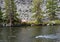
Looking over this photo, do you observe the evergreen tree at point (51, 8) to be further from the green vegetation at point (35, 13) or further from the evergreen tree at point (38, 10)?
the evergreen tree at point (38, 10)

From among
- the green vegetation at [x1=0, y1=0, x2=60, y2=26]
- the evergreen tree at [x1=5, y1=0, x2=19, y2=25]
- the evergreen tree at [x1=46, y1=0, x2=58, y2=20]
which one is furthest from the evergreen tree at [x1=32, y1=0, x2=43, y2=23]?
the evergreen tree at [x1=5, y1=0, x2=19, y2=25]

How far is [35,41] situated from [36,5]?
31.8 meters

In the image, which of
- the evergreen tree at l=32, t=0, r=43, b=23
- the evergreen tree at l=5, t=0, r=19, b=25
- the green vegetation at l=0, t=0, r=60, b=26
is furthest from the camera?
the evergreen tree at l=32, t=0, r=43, b=23

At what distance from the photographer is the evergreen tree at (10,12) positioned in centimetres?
6894

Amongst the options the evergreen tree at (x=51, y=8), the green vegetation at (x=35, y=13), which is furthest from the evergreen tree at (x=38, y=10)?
the evergreen tree at (x=51, y=8)

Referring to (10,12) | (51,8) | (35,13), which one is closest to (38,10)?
(35,13)

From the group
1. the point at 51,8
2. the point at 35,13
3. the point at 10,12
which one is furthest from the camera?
the point at 51,8

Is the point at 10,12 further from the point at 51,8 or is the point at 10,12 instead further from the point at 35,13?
the point at 51,8

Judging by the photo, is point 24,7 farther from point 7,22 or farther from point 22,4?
point 7,22

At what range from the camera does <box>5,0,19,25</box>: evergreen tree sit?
68938 mm

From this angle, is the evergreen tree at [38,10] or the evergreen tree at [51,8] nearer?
the evergreen tree at [38,10]

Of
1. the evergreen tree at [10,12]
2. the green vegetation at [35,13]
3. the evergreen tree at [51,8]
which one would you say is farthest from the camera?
the evergreen tree at [51,8]

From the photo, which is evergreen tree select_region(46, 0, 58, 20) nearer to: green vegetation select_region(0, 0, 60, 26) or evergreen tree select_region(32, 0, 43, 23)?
green vegetation select_region(0, 0, 60, 26)

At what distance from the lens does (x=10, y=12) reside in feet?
227
